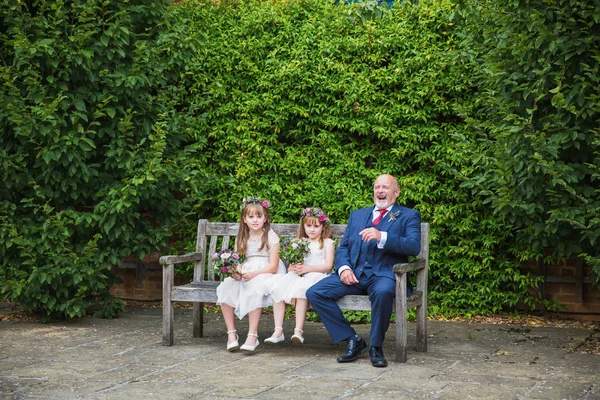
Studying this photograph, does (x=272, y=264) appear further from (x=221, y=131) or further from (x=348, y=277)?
(x=221, y=131)

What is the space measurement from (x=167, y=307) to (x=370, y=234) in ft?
6.48

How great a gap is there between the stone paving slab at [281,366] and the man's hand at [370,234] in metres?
0.97

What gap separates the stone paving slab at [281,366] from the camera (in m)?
5.80

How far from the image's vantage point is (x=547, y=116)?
7133mm

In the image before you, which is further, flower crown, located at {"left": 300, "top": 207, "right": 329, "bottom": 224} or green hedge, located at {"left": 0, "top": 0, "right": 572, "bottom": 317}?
green hedge, located at {"left": 0, "top": 0, "right": 572, "bottom": 317}

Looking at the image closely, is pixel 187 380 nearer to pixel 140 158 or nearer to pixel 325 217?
pixel 325 217

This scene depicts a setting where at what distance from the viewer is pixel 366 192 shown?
29.5 ft

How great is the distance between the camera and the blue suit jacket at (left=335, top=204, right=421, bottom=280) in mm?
7098

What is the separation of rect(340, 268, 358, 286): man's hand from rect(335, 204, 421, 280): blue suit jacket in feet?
0.54

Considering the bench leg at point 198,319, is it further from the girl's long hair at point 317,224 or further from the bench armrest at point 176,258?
the girl's long hair at point 317,224

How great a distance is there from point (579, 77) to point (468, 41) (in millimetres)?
1779

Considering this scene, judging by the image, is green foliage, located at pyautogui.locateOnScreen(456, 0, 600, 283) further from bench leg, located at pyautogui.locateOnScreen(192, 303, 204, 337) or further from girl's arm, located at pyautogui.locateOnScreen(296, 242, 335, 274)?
bench leg, located at pyautogui.locateOnScreen(192, 303, 204, 337)

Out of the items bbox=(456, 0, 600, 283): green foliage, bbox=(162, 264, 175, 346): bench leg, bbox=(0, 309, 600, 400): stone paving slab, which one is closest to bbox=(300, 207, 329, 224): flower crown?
bbox=(0, 309, 600, 400): stone paving slab

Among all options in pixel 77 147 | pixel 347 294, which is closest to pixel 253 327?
pixel 347 294
